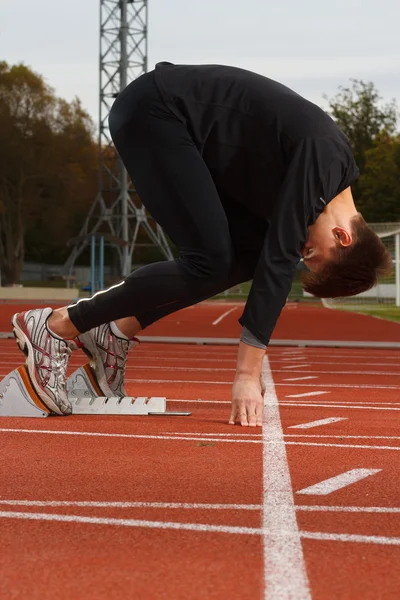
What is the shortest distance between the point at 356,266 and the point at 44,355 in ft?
5.42

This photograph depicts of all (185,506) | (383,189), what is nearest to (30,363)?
(185,506)

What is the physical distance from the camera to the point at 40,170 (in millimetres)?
62250

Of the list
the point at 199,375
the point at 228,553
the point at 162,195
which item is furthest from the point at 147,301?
the point at 199,375

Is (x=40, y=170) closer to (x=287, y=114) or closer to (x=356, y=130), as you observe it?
(x=356, y=130)

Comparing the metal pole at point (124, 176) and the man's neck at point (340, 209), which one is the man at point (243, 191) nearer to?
the man's neck at point (340, 209)

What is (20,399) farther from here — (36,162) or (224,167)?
(36,162)

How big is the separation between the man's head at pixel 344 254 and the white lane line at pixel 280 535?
80 cm

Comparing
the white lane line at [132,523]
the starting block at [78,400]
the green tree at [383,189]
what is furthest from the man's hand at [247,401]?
the green tree at [383,189]

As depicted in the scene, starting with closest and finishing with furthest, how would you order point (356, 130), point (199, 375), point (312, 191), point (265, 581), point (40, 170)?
point (265, 581)
point (312, 191)
point (199, 375)
point (40, 170)
point (356, 130)

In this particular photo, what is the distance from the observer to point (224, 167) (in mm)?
4684

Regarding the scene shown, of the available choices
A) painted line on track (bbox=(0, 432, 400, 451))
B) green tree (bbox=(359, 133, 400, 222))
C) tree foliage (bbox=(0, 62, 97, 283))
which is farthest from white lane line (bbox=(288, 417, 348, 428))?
green tree (bbox=(359, 133, 400, 222))

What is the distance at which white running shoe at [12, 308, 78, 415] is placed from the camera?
5156 mm

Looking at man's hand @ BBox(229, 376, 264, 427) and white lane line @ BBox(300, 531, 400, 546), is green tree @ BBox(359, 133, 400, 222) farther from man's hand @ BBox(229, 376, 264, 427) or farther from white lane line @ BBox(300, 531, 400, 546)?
white lane line @ BBox(300, 531, 400, 546)

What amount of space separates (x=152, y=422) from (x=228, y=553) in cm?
260
